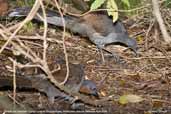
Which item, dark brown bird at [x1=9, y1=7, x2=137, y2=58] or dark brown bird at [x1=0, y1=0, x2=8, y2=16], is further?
dark brown bird at [x1=0, y1=0, x2=8, y2=16]

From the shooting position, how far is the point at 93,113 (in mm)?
3586

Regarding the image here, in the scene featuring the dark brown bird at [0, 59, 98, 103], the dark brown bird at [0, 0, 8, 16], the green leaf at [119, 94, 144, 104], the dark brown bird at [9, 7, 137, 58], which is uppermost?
the dark brown bird at [0, 0, 8, 16]

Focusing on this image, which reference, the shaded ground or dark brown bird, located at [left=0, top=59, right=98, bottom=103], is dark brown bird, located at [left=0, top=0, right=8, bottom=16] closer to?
the shaded ground

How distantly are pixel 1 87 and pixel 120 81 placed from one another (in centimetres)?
111

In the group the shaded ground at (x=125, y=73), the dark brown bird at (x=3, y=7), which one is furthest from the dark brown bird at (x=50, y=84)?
the dark brown bird at (x=3, y=7)

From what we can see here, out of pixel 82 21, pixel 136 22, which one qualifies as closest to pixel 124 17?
pixel 136 22

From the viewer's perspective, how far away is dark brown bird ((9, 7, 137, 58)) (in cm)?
497

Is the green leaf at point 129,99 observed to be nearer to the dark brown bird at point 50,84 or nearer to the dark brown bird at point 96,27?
the dark brown bird at point 50,84

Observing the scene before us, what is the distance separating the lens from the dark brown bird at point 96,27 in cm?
497

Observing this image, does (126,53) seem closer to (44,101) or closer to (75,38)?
(75,38)

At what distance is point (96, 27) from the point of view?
5.12m

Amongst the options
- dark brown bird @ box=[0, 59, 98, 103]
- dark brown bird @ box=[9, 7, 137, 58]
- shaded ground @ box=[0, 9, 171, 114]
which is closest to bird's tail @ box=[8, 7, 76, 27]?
dark brown bird @ box=[9, 7, 137, 58]

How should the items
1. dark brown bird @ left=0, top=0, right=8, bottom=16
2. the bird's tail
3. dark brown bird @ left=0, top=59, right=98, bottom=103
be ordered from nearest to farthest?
dark brown bird @ left=0, top=59, right=98, bottom=103, the bird's tail, dark brown bird @ left=0, top=0, right=8, bottom=16

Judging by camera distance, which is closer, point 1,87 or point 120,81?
point 1,87
